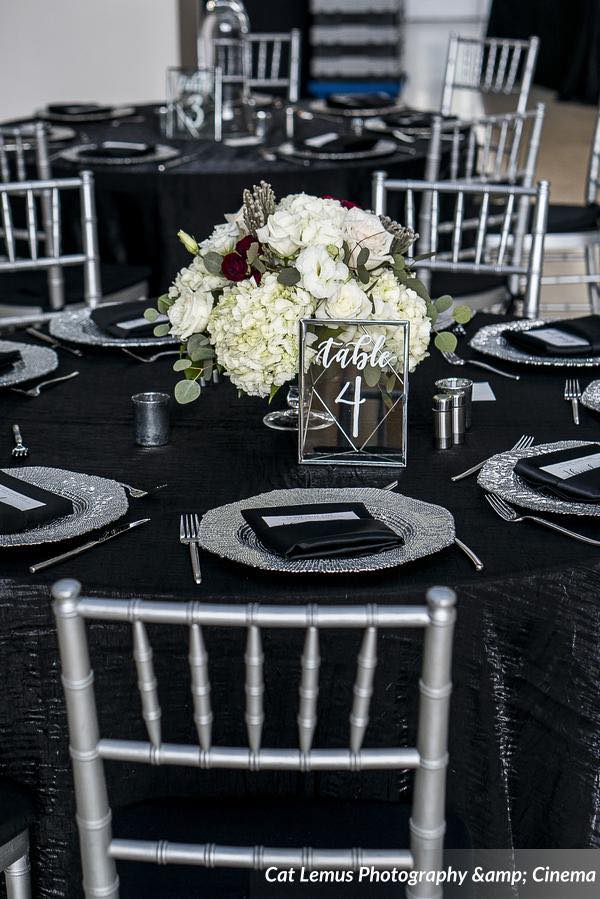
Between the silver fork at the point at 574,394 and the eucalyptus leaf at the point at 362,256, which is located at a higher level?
the eucalyptus leaf at the point at 362,256

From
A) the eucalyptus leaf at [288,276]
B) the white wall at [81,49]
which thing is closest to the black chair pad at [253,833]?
the eucalyptus leaf at [288,276]

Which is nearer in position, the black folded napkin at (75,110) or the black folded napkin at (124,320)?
the black folded napkin at (124,320)

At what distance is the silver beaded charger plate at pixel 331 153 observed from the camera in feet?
12.1

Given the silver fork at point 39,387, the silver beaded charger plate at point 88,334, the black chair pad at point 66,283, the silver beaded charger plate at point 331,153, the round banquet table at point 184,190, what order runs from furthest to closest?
1. the silver beaded charger plate at point 331,153
2. the round banquet table at point 184,190
3. the black chair pad at point 66,283
4. the silver beaded charger plate at point 88,334
5. the silver fork at point 39,387

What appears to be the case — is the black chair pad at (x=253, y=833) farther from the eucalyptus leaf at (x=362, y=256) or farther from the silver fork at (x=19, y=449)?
the eucalyptus leaf at (x=362, y=256)

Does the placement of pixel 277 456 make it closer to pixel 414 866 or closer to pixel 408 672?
pixel 408 672

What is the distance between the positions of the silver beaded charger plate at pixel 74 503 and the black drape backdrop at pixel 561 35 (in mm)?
10839

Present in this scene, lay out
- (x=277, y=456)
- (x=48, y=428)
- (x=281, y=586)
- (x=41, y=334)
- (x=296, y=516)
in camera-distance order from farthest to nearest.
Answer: (x=41, y=334)
(x=48, y=428)
(x=277, y=456)
(x=296, y=516)
(x=281, y=586)

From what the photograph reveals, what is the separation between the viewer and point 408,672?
4.45ft

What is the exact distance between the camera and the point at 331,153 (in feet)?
12.1

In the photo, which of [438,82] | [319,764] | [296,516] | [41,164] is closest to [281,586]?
[296,516]

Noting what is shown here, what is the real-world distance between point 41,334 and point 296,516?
1.10 meters

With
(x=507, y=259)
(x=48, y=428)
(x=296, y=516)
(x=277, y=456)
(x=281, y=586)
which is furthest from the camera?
(x=507, y=259)

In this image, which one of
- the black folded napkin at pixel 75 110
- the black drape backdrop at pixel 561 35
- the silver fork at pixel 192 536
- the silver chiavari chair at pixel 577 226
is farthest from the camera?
the black drape backdrop at pixel 561 35
